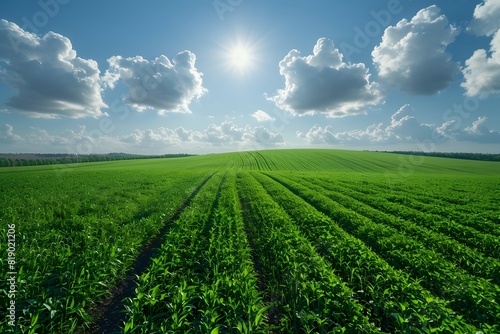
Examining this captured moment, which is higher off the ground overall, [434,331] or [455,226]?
[434,331]

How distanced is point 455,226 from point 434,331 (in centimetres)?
1086

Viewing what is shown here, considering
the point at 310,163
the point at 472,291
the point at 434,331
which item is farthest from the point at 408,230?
the point at 310,163

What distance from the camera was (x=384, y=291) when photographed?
6.25 m

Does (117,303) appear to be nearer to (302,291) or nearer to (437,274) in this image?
(302,291)

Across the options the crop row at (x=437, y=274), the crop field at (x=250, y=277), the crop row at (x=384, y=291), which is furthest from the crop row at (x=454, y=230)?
the crop row at (x=384, y=291)

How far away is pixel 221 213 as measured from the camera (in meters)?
14.3

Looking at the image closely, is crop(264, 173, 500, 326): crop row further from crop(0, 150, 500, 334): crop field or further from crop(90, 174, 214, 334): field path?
crop(90, 174, 214, 334): field path

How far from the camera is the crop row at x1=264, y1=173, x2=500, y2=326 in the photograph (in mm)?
5875

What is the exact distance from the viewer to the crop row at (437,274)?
5.88 metres

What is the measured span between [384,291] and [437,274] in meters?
2.68

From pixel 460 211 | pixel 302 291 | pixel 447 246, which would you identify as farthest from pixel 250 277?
pixel 460 211

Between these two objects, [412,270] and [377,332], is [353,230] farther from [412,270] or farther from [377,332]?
[377,332]

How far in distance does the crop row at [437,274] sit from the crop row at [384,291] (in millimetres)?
507

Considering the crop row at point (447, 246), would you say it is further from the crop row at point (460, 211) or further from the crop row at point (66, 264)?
the crop row at point (66, 264)
